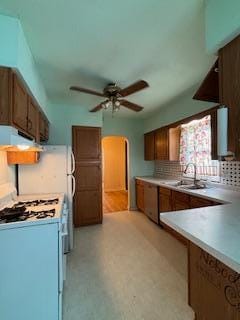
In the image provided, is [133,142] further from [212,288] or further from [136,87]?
[212,288]

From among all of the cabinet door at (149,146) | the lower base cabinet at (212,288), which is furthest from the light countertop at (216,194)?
the cabinet door at (149,146)

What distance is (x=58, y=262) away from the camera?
5.29ft

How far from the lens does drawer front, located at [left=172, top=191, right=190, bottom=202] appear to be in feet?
9.42

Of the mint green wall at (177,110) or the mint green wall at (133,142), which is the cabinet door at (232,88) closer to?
the mint green wall at (177,110)

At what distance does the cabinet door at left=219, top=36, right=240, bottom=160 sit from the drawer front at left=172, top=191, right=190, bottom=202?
180 centimetres

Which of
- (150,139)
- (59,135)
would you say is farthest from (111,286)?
(150,139)

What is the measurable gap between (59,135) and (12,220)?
2.57 metres

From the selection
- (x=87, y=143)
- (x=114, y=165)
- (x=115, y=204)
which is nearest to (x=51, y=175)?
(x=87, y=143)

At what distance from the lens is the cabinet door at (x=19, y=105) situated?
1.42m

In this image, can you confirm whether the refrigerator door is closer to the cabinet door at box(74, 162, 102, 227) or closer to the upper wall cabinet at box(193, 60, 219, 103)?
the cabinet door at box(74, 162, 102, 227)

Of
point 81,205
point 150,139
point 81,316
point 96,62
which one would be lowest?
point 81,316

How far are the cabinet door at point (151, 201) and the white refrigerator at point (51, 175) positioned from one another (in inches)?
72.9

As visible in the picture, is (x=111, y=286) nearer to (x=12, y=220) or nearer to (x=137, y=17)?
(x=12, y=220)

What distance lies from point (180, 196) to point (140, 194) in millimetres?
1843
